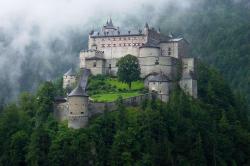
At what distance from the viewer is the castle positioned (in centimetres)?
7712

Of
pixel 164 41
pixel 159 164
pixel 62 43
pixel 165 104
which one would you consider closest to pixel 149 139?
pixel 159 164

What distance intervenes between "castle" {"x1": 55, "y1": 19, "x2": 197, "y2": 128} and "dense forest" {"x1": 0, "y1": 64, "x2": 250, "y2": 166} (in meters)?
1.69

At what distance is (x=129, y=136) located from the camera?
74438mm

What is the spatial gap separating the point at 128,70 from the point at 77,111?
15.3 m

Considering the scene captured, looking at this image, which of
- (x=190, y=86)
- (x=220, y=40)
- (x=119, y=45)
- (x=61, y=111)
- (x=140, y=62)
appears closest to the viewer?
(x=61, y=111)

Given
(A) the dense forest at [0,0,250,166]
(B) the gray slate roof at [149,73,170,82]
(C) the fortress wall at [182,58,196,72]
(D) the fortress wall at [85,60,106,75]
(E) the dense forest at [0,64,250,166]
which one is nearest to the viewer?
(E) the dense forest at [0,64,250,166]

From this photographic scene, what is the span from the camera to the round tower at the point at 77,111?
7644 centimetres

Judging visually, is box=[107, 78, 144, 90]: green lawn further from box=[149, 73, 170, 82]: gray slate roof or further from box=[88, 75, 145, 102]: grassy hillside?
box=[149, 73, 170, 82]: gray slate roof

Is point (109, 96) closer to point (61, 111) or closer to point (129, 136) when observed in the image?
point (61, 111)

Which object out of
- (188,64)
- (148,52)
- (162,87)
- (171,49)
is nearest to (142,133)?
(162,87)

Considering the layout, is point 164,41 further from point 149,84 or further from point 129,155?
point 129,155

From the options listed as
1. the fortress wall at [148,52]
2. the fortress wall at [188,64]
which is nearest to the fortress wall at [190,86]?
the fortress wall at [188,64]

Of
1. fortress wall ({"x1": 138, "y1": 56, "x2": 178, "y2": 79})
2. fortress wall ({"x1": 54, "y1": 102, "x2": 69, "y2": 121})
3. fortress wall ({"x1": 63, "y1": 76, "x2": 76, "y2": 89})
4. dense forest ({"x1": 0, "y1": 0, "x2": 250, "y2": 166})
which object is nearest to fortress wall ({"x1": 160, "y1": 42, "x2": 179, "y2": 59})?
fortress wall ({"x1": 138, "y1": 56, "x2": 178, "y2": 79})

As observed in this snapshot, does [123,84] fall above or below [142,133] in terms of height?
above
